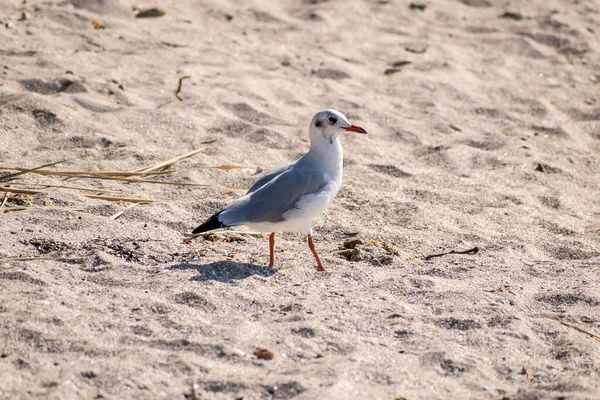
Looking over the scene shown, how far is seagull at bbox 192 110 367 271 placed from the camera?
13.6 ft

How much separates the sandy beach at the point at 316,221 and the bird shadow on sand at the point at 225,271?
18 mm

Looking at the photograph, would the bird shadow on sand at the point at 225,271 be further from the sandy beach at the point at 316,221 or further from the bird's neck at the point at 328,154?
the bird's neck at the point at 328,154

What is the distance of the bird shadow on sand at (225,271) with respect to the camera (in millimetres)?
3893

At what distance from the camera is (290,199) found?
13.8ft

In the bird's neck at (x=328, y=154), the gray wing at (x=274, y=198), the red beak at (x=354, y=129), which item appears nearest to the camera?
the gray wing at (x=274, y=198)

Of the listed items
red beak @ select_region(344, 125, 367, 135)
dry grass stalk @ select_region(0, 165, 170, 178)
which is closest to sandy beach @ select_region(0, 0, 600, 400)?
dry grass stalk @ select_region(0, 165, 170, 178)

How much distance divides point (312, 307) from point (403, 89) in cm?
393

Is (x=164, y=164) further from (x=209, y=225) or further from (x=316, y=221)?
(x=209, y=225)

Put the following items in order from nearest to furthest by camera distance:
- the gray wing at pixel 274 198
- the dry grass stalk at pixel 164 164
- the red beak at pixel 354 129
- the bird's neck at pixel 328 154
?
the gray wing at pixel 274 198, the bird's neck at pixel 328 154, the red beak at pixel 354 129, the dry grass stalk at pixel 164 164

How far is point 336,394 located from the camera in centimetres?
286

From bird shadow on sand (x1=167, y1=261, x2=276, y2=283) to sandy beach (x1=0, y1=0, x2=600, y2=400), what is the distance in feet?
0.06

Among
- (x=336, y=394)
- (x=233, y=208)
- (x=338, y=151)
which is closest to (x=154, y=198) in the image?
(x=233, y=208)

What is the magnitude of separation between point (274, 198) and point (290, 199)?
9cm

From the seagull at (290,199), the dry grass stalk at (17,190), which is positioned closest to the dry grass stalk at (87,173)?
the dry grass stalk at (17,190)
